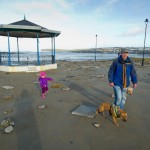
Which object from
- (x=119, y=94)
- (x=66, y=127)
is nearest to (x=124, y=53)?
(x=119, y=94)

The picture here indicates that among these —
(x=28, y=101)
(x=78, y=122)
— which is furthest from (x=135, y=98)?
(x=28, y=101)

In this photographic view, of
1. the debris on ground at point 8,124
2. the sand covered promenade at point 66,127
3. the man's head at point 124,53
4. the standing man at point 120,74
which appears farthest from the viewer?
the standing man at point 120,74

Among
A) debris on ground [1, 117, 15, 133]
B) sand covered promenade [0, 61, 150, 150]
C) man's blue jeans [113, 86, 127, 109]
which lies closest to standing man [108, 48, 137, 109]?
man's blue jeans [113, 86, 127, 109]

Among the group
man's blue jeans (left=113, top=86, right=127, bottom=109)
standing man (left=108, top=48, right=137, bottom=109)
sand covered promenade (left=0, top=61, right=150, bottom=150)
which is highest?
standing man (left=108, top=48, right=137, bottom=109)

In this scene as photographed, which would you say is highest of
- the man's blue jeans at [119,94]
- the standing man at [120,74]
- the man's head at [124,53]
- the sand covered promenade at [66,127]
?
the man's head at [124,53]

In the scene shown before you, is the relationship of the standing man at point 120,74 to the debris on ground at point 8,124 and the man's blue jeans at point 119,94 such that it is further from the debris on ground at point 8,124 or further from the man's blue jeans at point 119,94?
the debris on ground at point 8,124

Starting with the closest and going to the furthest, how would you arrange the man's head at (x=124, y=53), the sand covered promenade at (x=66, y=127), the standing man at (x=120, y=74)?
the sand covered promenade at (x=66, y=127) → the man's head at (x=124, y=53) → the standing man at (x=120, y=74)

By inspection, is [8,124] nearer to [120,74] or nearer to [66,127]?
[66,127]

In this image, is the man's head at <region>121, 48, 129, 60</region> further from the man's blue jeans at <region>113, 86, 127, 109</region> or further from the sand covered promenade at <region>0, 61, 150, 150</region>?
the sand covered promenade at <region>0, 61, 150, 150</region>

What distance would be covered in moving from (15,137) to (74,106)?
275 centimetres

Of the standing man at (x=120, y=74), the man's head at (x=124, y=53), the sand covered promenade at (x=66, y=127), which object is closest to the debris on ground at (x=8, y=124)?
the sand covered promenade at (x=66, y=127)

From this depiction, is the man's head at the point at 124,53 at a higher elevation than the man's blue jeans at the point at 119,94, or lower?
higher

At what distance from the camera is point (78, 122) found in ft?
16.8

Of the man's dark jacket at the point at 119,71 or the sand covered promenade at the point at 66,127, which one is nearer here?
the sand covered promenade at the point at 66,127
